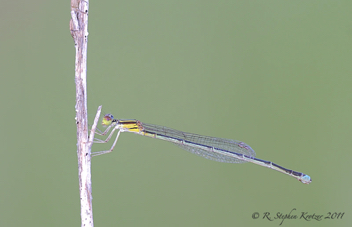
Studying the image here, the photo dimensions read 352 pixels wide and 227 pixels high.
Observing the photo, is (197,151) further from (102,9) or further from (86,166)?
(102,9)

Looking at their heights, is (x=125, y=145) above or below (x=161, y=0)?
below

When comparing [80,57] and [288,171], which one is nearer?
[80,57]

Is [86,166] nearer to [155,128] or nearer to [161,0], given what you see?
[155,128]

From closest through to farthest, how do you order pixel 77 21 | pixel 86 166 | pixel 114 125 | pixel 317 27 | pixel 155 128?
pixel 77 21, pixel 86 166, pixel 114 125, pixel 155 128, pixel 317 27

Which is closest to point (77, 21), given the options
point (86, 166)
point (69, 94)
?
point (86, 166)

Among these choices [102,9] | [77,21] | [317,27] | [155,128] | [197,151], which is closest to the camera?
[77,21]

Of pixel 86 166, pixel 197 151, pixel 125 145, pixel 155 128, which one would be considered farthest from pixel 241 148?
pixel 86 166

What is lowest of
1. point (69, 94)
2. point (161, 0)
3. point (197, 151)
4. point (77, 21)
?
point (197, 151)

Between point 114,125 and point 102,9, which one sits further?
point 102,9

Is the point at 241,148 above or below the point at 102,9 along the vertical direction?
below
